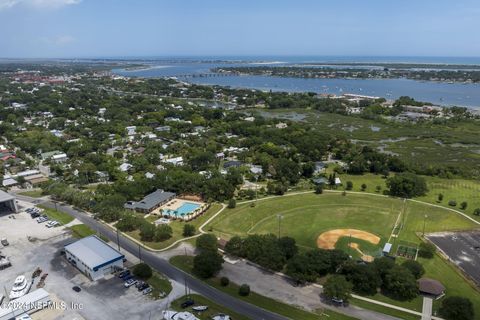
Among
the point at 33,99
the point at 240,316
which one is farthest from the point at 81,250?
the point at 33,99

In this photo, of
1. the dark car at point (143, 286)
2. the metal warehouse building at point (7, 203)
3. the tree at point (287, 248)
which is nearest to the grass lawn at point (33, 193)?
the metal warehouse building at point (7, 203)

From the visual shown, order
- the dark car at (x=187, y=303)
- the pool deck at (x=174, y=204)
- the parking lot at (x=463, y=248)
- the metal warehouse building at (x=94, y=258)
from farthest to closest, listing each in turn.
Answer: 1. the pool deck at (x=174, y=204)
2. the parking lot at (x=463, y=248)
3. the metal warehouse building at (x=94, y=258)
4. the dark car at (x=187, y=303)

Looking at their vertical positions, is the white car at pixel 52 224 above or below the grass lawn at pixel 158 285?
above

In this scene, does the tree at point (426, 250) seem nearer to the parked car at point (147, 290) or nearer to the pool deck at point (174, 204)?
the pool deck at point (174, 204)

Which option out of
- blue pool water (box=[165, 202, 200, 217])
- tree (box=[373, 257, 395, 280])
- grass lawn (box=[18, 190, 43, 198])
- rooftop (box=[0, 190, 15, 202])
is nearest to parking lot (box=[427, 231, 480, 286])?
tree (box=[373, 257, 395, 280])

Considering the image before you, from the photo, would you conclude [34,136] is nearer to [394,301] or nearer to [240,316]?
[240,316]

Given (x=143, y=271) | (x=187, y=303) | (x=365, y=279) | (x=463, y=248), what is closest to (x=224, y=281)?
(x=187, y=303)

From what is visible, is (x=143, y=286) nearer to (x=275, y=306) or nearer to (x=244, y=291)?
(x=244, y=291)
